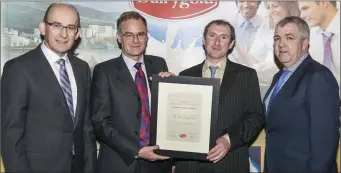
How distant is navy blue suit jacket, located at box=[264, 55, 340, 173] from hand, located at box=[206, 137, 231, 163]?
33 centimetres

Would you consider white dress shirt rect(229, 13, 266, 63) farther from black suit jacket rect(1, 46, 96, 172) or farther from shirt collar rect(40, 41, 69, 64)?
shirt collar rect(40, 41, 69, 64)

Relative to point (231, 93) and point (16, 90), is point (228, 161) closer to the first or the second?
point (231, 93)

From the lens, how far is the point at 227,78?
3373 mm

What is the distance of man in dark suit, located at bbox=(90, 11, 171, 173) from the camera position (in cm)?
328

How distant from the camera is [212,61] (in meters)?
3.46

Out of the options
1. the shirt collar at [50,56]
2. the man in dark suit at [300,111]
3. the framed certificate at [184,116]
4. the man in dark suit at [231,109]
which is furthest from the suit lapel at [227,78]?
the shirt collar at [50,56]

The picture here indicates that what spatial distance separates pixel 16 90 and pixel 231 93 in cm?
161

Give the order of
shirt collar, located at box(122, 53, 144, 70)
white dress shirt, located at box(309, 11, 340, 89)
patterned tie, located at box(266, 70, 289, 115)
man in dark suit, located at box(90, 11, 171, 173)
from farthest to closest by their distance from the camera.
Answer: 1. white dress shirt, located at box(309, 11, 340, 89)
2. shirt collar, located at box(122, 53, 144, 70)
3. man in dark suit, located at box(90, 11, 171, 173)
4. patterned tie, located at box(266, 70, 289, 115)

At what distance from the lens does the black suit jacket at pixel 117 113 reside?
10.7ft

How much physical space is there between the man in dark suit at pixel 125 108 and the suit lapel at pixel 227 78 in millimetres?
608

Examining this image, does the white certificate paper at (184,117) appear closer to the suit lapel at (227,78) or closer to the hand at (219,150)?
the hand at (219,150)

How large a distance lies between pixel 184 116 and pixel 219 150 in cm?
37

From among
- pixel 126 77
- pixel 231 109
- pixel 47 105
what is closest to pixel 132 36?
pixel 126 77

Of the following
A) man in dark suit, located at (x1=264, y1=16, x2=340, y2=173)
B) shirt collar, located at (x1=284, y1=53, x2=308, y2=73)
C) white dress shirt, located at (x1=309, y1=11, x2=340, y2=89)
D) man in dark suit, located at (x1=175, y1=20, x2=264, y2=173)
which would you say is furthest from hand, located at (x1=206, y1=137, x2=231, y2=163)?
white dress shirt, located at (x1=309, y1=11, x2=340, y2=89)
